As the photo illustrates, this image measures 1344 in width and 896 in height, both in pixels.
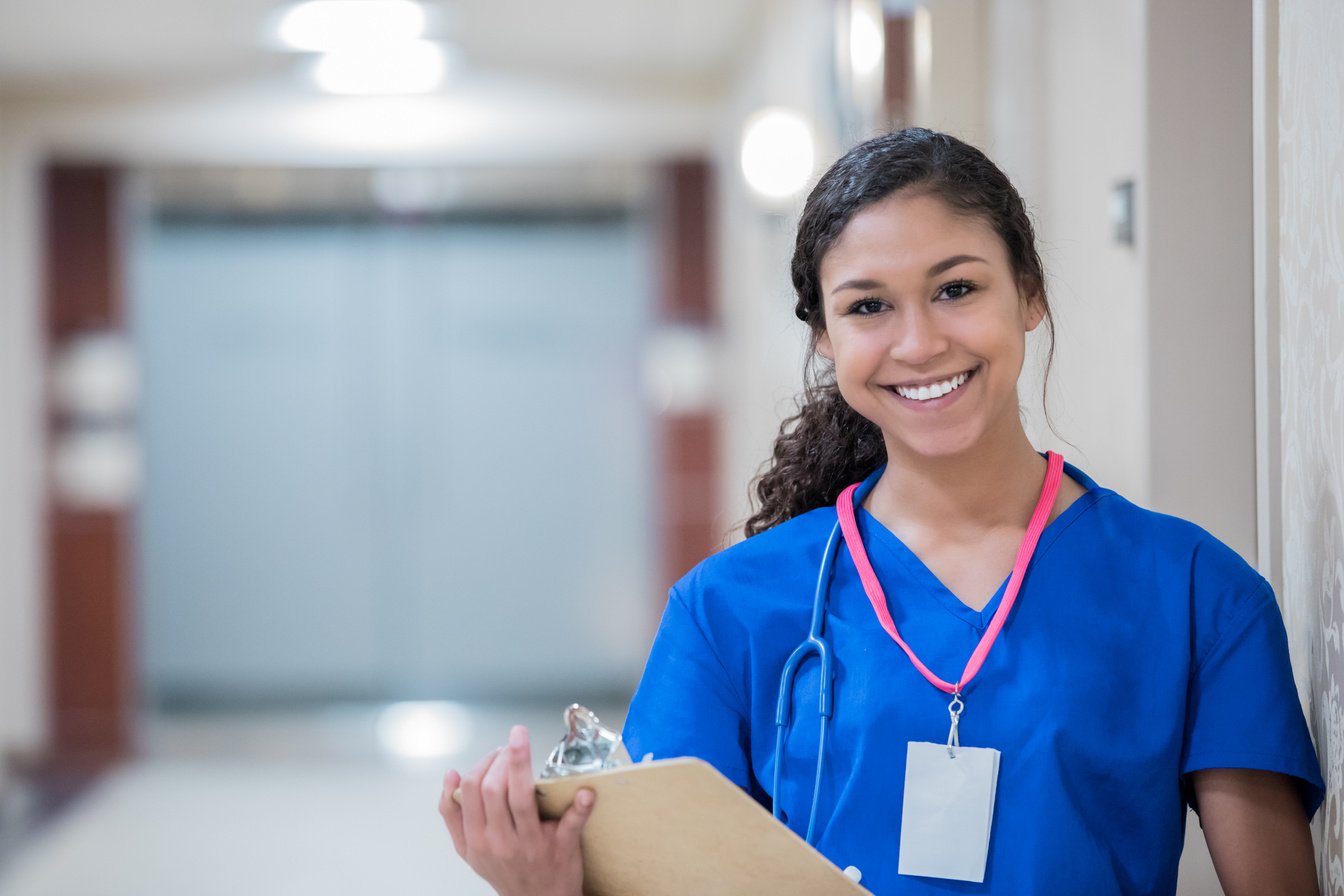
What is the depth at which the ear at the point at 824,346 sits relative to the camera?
1287 millimetres

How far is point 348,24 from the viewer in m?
5.05

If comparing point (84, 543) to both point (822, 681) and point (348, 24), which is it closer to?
point (348, 24)

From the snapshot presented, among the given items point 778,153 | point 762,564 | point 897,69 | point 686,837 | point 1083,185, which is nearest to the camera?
point 686,837

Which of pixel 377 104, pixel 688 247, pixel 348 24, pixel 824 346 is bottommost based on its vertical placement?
pixel 824 346

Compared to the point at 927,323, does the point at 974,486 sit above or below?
below

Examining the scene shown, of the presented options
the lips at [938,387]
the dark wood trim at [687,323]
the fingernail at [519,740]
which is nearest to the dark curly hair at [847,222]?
the lips at [938,387]

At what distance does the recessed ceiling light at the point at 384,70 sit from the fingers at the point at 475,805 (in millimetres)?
4688

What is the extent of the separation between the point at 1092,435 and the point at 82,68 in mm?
4954

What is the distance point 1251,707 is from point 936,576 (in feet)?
→ 0.90

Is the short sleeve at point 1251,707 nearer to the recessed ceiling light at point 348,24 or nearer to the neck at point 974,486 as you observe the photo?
the neck at point 974,486

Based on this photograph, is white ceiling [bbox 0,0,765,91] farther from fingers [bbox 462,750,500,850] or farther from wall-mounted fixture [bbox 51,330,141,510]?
fingers [bbox 462,750,500,850]

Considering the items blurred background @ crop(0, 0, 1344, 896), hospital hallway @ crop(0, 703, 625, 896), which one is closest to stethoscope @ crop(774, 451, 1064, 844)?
hospital hallway @ crop(0, 703, 625, 896)

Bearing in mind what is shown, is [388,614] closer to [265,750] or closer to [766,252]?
[265,750]

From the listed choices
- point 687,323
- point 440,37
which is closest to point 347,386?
point 687,323
